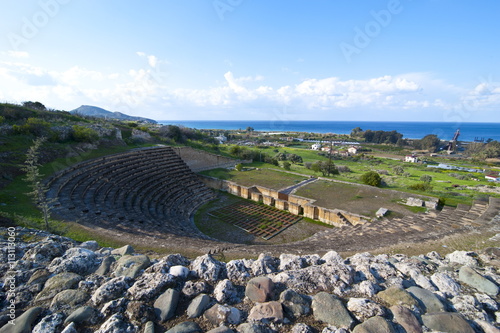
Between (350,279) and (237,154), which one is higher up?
(350,279)

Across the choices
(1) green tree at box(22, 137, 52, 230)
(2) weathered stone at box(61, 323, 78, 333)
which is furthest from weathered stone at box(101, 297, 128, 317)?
(1) green tree at box(22, 137, 52, 230)

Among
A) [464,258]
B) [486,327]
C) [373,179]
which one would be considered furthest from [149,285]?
[373,179]

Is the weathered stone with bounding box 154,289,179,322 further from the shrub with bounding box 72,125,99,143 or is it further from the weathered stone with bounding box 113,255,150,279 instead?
the shrub with bounding box 72,125,99,143

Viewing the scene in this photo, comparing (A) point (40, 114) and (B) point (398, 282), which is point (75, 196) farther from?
(A) point (40, 114)

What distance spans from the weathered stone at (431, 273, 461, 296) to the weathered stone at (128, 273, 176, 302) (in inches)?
149

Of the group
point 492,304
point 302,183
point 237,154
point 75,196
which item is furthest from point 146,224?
point 237,154

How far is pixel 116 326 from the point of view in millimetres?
2178

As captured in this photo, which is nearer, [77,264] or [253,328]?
[253,328]

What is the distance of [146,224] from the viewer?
32.9 ft

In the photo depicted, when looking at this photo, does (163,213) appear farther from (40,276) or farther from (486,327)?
(486,327)

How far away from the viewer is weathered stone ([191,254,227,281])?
123 inches

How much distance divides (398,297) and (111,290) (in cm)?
362

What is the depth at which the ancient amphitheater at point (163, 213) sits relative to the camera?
766 centimetres

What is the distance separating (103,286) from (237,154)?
98.9 ft
